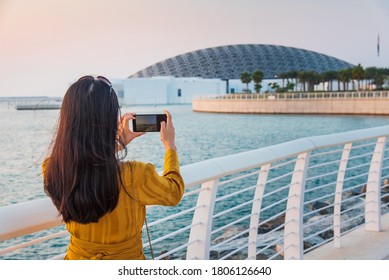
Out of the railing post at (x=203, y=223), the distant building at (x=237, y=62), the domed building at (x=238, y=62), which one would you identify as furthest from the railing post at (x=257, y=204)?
the domed building at (x=238, y=62)

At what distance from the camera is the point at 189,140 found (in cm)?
1964

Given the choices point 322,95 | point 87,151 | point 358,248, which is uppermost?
point 87,151

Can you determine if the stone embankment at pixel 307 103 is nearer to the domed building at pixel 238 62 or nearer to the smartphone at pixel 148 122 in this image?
the domed building at pixel 238 62

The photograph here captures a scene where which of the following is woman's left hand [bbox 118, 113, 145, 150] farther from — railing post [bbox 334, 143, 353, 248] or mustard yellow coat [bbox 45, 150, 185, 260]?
railing post [bbox 334, 143, 353, 248]

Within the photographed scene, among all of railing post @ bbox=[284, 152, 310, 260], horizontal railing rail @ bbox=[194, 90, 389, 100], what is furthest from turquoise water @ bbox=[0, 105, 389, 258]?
railing post @ bbox=[284, 152, 310, 260]

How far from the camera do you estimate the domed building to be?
59.6 meters

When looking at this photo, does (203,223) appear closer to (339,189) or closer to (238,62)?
(339,189)

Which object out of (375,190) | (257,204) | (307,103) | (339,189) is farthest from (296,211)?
(307,103)

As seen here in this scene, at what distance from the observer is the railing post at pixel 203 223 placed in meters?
1.23

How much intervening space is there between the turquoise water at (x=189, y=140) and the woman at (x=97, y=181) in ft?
14.3

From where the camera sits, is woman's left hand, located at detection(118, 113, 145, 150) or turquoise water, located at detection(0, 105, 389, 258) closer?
woman's left hand, located at detection(118, 113, 145, 150)

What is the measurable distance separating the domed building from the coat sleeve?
5801 centimetres

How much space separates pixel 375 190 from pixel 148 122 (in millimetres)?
1557
